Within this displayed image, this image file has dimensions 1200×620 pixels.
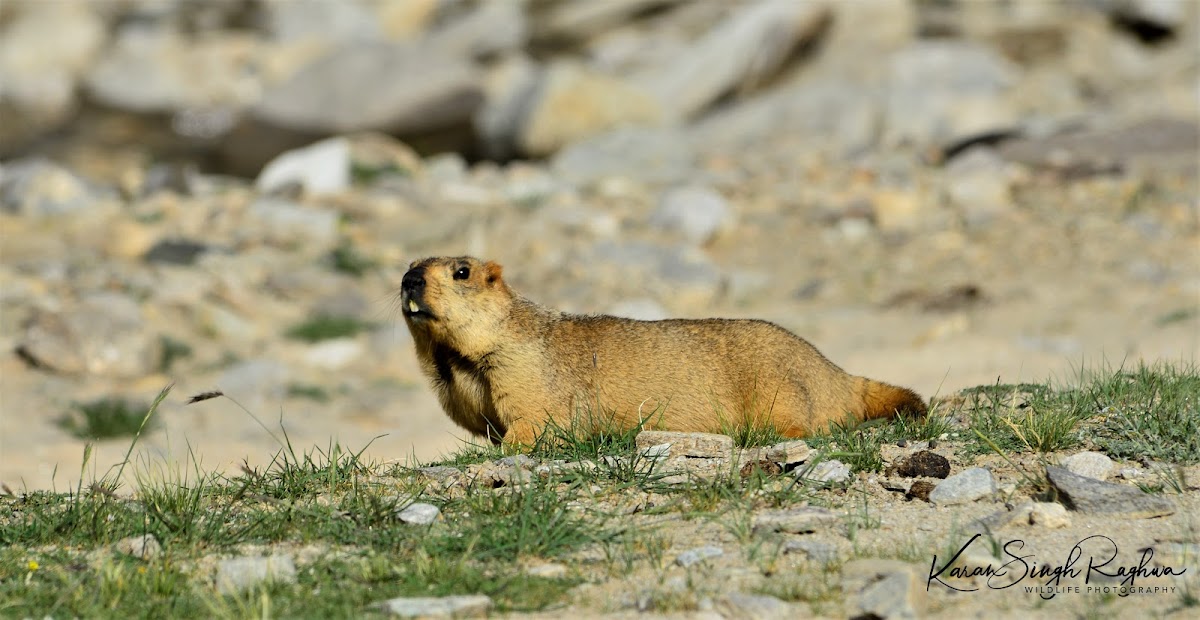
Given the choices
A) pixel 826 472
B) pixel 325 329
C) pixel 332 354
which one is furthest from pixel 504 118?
pixel 826 472

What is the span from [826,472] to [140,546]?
2.46 metres

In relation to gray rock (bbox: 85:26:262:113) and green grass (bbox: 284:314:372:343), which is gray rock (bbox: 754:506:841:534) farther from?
gray rock (bbox: 85:26:262:113)

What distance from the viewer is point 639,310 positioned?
1120 cm

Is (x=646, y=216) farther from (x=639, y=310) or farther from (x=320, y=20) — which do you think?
(x=320, y=20)

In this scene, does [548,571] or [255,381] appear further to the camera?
[255,381]

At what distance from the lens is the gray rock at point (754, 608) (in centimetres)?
362

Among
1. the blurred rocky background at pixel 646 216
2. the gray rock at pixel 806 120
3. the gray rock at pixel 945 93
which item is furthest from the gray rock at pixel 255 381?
the gray rock at pixel 945 93

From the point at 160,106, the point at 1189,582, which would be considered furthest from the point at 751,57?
the point at 1189,582

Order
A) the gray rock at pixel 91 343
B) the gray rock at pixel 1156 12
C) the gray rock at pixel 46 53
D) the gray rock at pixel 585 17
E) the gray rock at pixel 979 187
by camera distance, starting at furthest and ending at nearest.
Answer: the gray rock at pixel 46 53 < the gray rock at pixel 585 17 < the gray rock at pixel 1156 12 < the gray rock at pixel 979 187 < the gray rock at pixel 91 343

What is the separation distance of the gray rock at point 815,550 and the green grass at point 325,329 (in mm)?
7786

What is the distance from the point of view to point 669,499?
469cm

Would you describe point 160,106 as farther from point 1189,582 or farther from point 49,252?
point 1189,582

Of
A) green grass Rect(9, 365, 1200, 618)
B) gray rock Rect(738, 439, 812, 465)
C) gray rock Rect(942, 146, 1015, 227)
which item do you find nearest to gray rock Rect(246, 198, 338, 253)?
gray rock Rect(942, 146, 1015, 227)

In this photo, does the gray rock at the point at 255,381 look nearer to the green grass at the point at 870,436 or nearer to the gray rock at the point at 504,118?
the green grass at the point at 870,436
